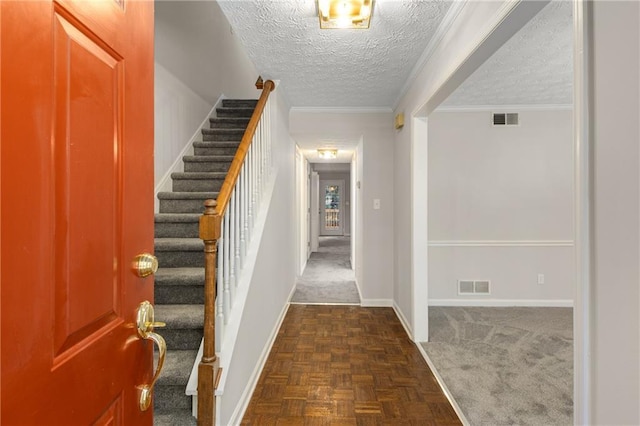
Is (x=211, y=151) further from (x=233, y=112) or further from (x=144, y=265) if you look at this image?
(x=144, y=265)

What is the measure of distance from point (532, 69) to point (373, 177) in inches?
73.1

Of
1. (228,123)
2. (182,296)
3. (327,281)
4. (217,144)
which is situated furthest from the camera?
(327,281)

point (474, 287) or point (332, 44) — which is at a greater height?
point (332, 44)

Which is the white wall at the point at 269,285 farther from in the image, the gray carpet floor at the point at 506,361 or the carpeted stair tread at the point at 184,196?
the gray carpet floor at the point at 506,361

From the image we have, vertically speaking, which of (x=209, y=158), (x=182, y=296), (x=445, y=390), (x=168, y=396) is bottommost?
(x=445, y=390)

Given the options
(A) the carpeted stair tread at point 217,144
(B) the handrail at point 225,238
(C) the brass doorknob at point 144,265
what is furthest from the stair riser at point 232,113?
(C) the brass doorknob at point 144,265

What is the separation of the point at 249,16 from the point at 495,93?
2.73 meters

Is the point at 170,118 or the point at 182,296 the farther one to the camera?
the point at 170,118

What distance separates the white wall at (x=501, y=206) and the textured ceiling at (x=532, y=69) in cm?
29

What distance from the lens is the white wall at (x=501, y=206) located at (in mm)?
3676

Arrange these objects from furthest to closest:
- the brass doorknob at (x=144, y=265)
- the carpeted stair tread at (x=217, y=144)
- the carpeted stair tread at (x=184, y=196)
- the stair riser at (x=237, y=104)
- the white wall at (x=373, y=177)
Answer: the stair riser at (x=237, y=104), the white wall at (x=373, y=177), the carpeted stair tread at (x=217, y=144), the carpeted stair tread at (x=184, y=196), the brass doorknob at (x=144, y=265)

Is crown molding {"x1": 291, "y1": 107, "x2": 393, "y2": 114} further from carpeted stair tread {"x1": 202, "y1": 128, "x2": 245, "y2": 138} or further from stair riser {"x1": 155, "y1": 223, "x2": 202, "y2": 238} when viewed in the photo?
stair riser {"x1": 155, "y1": 223, "x2": 202, "y2": 238}

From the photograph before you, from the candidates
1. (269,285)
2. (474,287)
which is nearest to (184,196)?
(269,285)

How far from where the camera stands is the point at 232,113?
13.2 feet
